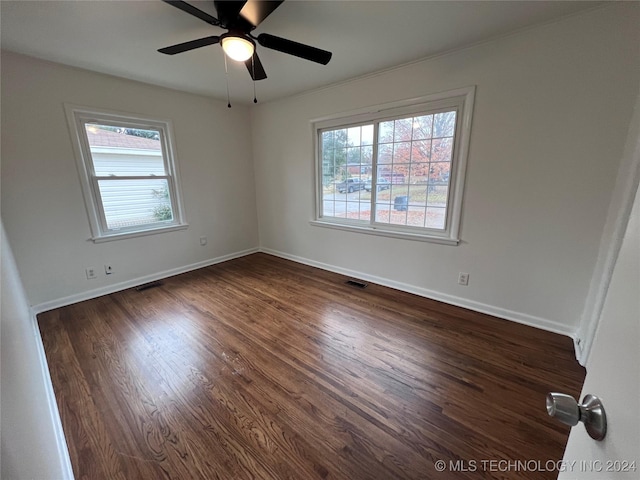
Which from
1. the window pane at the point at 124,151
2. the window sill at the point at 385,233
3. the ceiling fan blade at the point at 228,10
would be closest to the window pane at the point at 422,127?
the window sill at the point at 385,233

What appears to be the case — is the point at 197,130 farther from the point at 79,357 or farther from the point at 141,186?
the point at 79,357

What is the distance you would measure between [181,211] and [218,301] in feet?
5.22

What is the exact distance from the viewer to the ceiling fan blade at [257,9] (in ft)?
4.82

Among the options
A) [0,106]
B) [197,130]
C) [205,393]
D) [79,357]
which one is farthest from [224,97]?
[205,393]

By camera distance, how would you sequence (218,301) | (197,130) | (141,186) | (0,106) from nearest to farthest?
(0,106)
(218,301)
(141,186)
(197,130)

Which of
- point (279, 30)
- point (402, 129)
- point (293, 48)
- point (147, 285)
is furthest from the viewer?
point (147, 285)

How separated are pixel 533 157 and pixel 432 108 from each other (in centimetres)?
101

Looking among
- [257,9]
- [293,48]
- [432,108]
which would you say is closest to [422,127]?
[432,108]

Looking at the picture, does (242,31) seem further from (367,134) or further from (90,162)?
(90,162)

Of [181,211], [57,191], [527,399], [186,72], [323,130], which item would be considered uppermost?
[186,72]

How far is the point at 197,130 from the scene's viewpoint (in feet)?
12.1

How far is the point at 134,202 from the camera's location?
3.34m

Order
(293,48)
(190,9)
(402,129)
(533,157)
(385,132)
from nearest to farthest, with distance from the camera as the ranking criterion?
1. (190,9)
2. (293,48)
3. (533,157)
4. (402,129)
5. (385,132)

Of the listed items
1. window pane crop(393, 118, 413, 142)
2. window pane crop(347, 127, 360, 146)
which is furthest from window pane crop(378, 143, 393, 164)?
window pane crop(347, 127, 360, 146)
